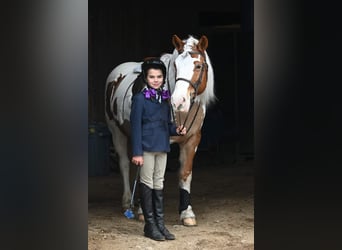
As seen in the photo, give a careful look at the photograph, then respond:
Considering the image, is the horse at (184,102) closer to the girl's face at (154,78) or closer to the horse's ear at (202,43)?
the horse's ear at (202,43)

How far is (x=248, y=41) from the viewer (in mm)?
11242

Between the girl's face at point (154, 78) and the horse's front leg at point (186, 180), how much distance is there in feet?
3.09

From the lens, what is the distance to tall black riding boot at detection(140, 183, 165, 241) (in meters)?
5.98

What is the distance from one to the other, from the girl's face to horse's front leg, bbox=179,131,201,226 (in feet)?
3.09

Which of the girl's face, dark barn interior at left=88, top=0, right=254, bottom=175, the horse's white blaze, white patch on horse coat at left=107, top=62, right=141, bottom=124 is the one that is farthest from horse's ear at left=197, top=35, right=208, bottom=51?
dark barn interior at left=88, top=0, right=254, bottom=175

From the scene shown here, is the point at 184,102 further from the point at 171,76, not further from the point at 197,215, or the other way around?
the point at 197,215

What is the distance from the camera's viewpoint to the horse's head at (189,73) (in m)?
6.13

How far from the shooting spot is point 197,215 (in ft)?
23.5

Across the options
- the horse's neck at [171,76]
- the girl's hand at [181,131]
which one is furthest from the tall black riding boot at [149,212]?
the horse's neck at [171,76]

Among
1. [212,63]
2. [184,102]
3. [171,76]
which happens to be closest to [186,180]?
[184,102]

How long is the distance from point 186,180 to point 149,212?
2.48ft

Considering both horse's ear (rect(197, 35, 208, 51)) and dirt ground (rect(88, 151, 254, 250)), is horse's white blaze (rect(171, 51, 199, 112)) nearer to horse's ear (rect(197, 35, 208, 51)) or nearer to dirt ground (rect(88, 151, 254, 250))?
horse's ear (rect(197, 35, 208, 51))
